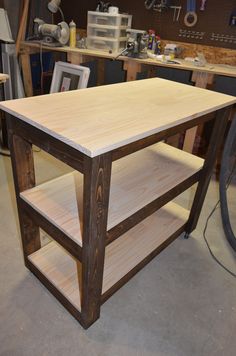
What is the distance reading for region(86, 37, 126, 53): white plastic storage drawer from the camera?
2.77 m

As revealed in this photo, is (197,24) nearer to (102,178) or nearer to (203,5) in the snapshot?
(203,5)

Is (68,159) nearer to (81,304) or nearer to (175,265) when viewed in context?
(81,304)

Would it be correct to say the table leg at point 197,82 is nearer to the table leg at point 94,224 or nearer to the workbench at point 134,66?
the workbench at point 134,66

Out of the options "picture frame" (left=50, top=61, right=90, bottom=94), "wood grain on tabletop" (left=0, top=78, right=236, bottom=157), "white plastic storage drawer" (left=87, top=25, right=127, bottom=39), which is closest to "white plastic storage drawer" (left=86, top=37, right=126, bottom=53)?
"white plastic storage drawer" (left=87, top=25, right=127, bottom=39)

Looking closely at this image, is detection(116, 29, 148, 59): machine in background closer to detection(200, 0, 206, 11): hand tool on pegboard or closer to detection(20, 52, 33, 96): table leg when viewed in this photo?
detection(200, 0, 206, 11): hand tool on pegboard

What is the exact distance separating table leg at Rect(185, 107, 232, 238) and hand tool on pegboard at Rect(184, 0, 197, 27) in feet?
5.53

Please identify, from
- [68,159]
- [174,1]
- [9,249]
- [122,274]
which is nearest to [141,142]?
[68,159]

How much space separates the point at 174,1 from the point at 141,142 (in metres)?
2.37

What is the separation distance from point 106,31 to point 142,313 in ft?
8.48

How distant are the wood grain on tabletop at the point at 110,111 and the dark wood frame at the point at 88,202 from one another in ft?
0.17

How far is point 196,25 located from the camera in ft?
8.73

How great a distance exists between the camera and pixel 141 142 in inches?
37.4

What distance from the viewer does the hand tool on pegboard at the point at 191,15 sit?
259 cm

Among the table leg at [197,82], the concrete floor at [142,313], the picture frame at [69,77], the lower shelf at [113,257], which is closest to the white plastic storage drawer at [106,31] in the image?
the picture frame at [69,77]
